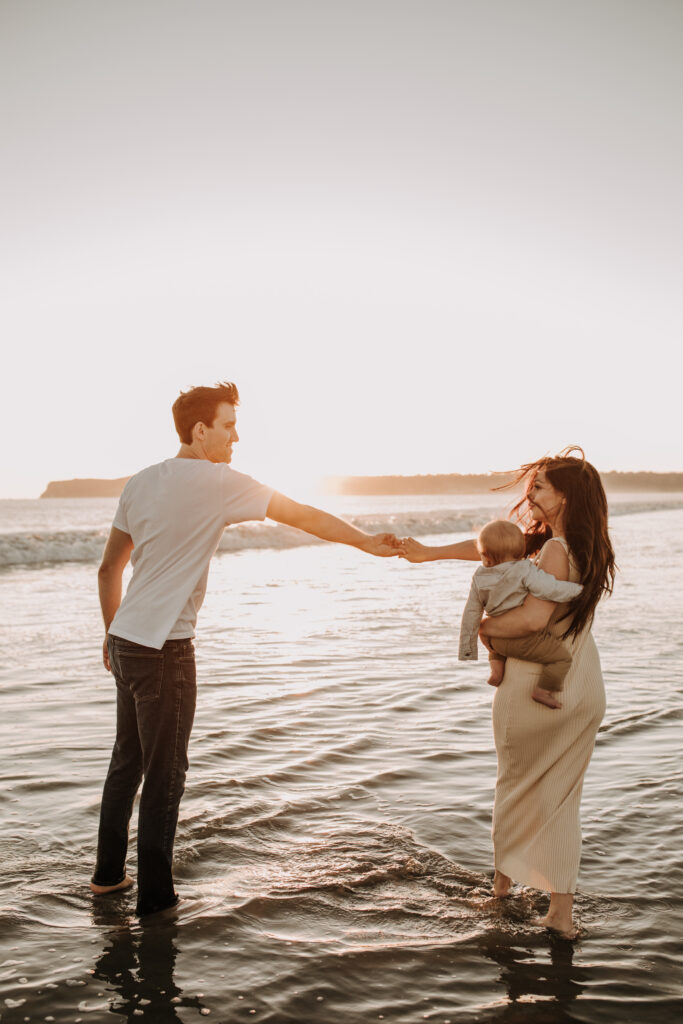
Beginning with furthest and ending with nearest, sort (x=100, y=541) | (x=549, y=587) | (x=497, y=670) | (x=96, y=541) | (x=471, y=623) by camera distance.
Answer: (x=100, y=541) < (x=96, y=541) < (x=497, y=670) < (x=471, y=623) < (x=549, y=587)

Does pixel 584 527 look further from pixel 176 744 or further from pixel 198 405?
pixel 176 744

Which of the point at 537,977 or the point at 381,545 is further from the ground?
the point at 381,545

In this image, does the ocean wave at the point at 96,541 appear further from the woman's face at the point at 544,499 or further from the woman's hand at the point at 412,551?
the woman's face at the point at 544,499

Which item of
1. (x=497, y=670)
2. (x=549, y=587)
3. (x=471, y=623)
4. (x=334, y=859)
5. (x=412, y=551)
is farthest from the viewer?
(x=412, y=551)

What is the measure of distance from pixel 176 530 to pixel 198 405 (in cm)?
62

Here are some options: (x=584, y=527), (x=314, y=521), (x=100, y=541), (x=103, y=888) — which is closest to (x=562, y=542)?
(x=584, y=527)

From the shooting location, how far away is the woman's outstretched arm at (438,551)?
446 cm

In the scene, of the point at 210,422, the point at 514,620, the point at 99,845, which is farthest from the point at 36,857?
the point at 514,620

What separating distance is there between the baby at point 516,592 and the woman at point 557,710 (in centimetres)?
5

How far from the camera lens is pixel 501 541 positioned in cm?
391

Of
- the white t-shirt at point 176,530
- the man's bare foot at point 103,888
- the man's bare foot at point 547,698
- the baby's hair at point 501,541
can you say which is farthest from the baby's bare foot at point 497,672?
the man's bare foot at point 103,888

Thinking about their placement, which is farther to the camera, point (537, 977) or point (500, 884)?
point (500, 884)

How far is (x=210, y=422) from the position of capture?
4023 millimetres

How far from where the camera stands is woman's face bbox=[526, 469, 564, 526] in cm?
404
